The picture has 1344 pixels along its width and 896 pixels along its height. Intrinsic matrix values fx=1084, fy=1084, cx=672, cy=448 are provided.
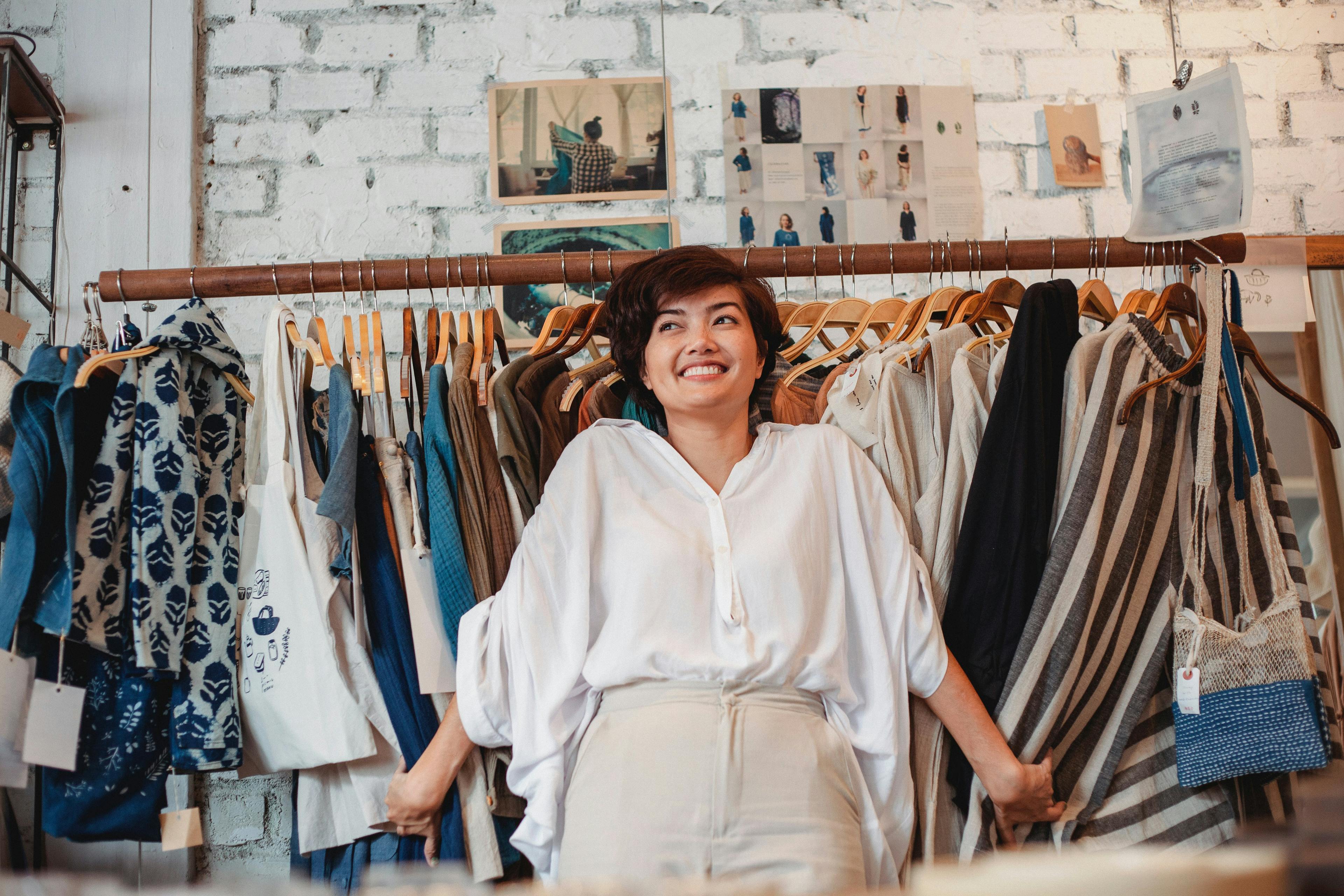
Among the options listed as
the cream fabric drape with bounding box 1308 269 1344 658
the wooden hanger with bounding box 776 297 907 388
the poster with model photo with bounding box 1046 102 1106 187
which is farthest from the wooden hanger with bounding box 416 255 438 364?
the cream fabric drape with bounding box 1308 269 1344 658

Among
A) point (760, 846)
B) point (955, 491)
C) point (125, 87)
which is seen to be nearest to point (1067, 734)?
point (955, 491)

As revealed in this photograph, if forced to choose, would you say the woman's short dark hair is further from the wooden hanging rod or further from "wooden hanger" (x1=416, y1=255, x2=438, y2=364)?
"wooden hanger" (x1=416, y1=255, x2=438, y2=364)

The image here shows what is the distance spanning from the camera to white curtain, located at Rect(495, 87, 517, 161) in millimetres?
2514

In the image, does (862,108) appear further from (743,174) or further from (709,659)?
(709,659)

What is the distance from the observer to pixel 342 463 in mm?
1702

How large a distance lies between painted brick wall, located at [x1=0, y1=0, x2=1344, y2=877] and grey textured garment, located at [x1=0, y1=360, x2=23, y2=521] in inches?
28.1

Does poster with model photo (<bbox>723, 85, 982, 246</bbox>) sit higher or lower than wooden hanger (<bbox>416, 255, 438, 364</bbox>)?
higher

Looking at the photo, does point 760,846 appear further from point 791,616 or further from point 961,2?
point 961,2

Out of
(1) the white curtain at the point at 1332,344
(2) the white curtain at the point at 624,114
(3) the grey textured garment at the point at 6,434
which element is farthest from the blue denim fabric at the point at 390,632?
(1) the white curtain at the point at 1332,344

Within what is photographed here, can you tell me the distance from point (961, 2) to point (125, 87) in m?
1.97

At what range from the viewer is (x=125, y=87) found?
2.48 metres

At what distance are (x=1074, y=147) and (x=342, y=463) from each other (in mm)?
1859

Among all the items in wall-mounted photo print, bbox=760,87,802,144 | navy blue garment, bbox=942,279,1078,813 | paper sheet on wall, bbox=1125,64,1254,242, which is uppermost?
wall-mounted photo print, bbox=760,87,802,144

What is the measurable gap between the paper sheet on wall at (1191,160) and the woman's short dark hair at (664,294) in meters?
0.71
